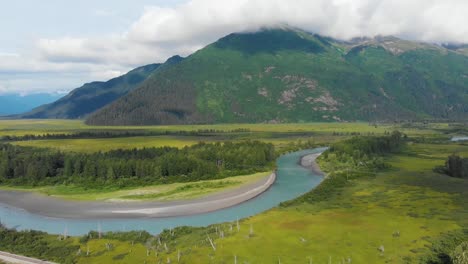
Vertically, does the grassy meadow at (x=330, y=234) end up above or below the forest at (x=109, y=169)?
below

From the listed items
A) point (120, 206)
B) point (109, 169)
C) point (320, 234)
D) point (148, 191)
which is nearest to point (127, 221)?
point (120, 206)

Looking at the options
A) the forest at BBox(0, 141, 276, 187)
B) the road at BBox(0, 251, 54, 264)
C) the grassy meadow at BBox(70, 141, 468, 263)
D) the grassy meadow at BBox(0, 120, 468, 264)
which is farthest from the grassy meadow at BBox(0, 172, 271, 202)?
the road at BBox(0, 251, 54, 264)

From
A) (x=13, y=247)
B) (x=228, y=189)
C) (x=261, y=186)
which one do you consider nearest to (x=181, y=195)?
(x=228, y=189)

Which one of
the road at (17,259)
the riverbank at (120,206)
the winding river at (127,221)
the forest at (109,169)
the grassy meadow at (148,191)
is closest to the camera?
the road at (17,259)

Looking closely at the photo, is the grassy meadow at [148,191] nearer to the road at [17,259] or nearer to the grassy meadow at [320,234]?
the grassy meadow at [320,234]

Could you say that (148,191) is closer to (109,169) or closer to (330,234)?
(109,169)

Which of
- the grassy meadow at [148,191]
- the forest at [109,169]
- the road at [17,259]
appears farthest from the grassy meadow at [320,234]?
the forest at [109,169]

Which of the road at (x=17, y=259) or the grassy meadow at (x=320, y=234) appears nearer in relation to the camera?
the road at (x=17, y=259)

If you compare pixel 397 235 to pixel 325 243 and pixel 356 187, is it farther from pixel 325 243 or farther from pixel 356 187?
pixel 356 187

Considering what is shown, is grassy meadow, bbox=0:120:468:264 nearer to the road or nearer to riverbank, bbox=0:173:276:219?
riverbank, bbox=0:173:276:219
